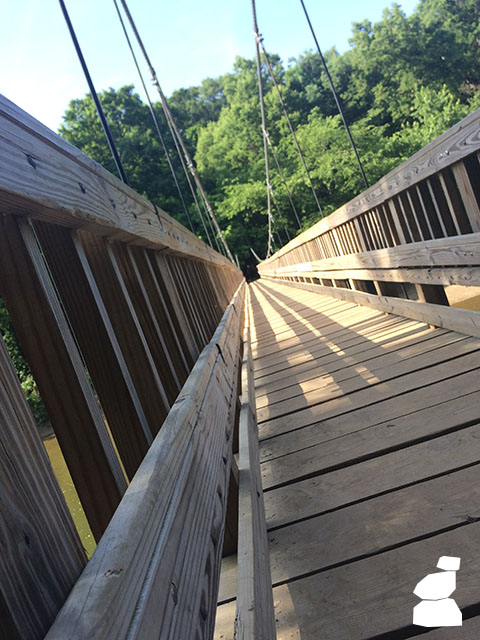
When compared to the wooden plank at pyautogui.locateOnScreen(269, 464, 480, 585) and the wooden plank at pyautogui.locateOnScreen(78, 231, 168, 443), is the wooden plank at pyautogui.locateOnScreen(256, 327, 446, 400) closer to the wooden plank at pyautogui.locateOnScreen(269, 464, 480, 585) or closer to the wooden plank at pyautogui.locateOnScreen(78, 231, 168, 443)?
the wooden plank at pyautogui.locateOnScreen(269, 464, 480, 585)

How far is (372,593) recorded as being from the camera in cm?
117

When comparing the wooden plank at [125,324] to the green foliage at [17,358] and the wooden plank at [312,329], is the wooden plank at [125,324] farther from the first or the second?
the wooden plank at [312,329]

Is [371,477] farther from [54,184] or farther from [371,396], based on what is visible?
[54,184]

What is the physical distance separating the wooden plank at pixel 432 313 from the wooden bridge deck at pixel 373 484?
0.06 meters

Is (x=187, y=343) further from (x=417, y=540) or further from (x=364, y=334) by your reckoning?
(x=364, y=334)

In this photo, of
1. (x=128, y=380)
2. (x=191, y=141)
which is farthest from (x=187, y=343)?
(x=191, y=141)

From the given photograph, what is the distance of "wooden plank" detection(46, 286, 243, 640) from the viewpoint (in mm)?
507

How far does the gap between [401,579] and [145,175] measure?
36856 millimetres

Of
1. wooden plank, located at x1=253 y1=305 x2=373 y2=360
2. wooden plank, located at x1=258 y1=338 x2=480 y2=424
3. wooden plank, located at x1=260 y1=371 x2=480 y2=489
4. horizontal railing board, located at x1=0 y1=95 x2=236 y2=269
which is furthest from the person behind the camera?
wooden plank, located at x1=253 y1=305 x2=373 y2=360

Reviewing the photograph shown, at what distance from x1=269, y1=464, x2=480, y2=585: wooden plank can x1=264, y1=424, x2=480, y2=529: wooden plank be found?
0.14ft

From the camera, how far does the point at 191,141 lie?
1948 inches

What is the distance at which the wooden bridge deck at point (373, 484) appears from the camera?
1150 mm

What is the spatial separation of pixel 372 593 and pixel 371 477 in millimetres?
510

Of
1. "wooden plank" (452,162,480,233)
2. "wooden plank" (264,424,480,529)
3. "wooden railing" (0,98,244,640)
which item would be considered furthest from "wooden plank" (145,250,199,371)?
"wooden plank" (452,162,480,233)
